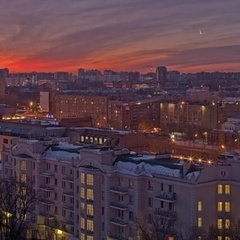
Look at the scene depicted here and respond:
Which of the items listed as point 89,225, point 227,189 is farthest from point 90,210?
point 227,189

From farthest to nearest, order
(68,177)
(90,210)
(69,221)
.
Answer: (68,177)
(69,221)
(90,210)

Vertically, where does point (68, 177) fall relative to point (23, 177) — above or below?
above

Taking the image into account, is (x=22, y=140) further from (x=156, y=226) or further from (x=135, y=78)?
(x=135, y=78)

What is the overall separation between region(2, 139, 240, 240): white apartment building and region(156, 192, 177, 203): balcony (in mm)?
19

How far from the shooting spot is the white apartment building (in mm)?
11422

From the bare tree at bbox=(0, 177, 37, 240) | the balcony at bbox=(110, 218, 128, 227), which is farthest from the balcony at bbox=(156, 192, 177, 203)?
the bare tree at bbox=(0, 177, 37, 240)

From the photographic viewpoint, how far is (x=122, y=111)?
130ft

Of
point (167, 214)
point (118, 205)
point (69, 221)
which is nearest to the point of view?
point (167, 214)

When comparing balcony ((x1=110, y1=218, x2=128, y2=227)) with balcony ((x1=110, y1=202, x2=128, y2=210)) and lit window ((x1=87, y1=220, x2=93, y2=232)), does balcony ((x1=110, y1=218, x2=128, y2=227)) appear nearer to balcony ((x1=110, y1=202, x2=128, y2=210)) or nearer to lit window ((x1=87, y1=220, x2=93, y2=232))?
balcony ((x1=110, y1=202, x2=128, y2=210))

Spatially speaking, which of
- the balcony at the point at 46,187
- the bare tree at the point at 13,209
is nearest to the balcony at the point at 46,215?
the bare tree at the point at 13,209

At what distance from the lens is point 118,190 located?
1241 cm

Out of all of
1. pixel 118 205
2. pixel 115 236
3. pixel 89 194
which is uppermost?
pixel 89 194

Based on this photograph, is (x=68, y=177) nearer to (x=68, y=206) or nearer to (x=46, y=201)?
(x=68, y=206)

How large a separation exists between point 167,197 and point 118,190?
1270 mm
